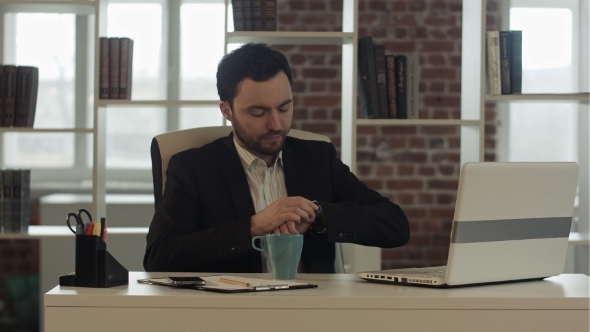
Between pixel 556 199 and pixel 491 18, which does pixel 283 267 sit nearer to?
pixel 556 199

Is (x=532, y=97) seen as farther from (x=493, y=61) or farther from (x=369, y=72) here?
(x=369, y=72)

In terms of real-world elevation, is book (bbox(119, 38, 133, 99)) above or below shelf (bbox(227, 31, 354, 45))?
below

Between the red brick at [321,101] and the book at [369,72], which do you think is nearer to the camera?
the book at [369,72]

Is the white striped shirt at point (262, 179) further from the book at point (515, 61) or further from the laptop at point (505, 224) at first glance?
the book at point (515, 61)

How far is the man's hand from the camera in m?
1.72

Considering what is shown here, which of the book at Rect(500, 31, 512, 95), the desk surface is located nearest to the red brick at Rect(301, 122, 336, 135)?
the book at Rect(500, 31, 512, 95)

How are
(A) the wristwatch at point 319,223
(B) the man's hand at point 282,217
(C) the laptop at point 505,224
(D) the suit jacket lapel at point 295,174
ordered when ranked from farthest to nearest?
1. (D) the suit jacket lapel at point 295,174
2. (A) the wristwatch at point 319,223
3. (B) the man's hand at point 282,217
4. (C) the laptop at point 505,224

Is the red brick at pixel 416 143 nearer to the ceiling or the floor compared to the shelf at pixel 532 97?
nearer to the floor

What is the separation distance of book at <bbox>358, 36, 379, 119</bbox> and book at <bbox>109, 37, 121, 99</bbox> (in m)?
1.01

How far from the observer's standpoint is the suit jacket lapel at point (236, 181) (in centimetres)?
210

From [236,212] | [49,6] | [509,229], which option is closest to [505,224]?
[509,229]

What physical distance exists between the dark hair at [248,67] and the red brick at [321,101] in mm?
1886

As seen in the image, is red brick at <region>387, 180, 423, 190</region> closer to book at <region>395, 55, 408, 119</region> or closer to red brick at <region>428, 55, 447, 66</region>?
red brick at <region>428, 55, 447, 66</region>

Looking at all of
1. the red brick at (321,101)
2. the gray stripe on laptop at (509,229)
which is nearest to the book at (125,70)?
the red brick at (321,101)
